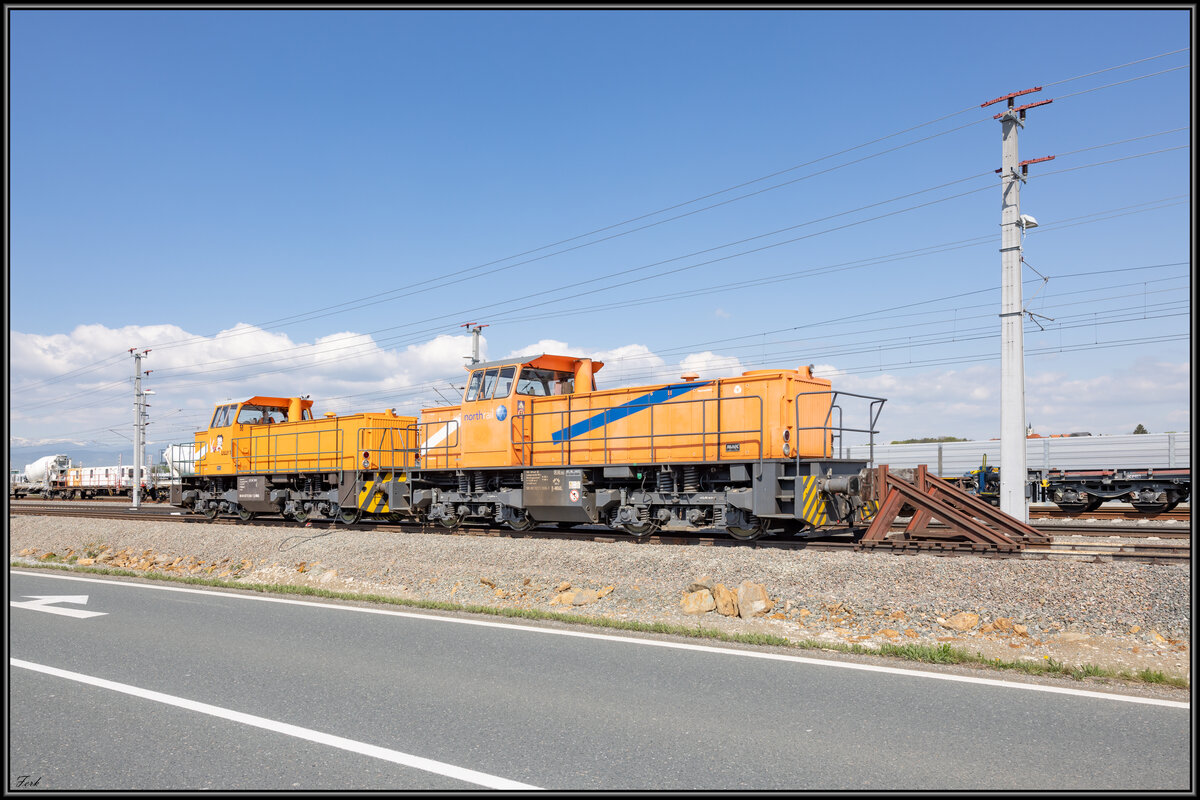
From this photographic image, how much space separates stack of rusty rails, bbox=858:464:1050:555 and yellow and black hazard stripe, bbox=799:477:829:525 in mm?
868

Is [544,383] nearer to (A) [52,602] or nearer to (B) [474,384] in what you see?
(B) [474,384]

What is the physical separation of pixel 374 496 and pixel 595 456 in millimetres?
7559

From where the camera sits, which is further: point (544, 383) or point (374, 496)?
point (374, 496)

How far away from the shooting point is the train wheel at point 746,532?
1401cm

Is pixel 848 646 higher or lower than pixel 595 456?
lower

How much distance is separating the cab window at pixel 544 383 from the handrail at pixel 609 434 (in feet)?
1.72

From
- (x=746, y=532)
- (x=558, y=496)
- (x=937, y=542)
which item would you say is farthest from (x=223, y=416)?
(x=937, y=542)

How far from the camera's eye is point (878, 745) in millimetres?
4699

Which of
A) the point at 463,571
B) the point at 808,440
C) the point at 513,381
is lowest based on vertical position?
the point at 463,571

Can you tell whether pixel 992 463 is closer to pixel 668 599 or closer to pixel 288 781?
pixel 668 599

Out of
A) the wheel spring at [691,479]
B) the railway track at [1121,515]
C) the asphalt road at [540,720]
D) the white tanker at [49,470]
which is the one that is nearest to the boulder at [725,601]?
the asphalt road at [540,720]

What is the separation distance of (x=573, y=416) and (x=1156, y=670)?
10904 millimetres

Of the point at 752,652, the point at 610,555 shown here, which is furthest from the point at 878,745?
the point at 610,555

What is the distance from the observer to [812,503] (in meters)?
13.1
